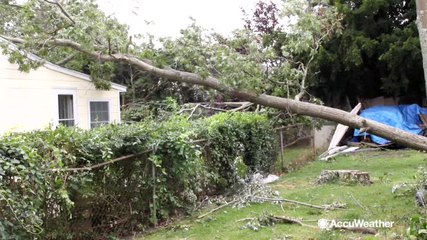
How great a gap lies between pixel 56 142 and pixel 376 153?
34.8 feet

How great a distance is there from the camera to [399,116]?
48.8 ft

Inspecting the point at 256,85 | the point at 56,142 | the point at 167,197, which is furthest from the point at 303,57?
the point at 56,142

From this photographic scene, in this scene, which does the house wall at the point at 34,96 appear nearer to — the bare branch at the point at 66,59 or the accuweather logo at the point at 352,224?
the bare branch at the point at 66,59

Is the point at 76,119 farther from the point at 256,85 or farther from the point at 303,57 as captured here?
the point at 303,57

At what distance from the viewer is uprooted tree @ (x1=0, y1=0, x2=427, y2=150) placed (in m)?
7.49

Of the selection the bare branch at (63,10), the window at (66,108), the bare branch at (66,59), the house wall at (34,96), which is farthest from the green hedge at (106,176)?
the window at (66,108)

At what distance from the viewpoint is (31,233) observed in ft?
13.6

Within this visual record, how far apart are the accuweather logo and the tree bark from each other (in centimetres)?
219

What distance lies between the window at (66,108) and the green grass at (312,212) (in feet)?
18.0

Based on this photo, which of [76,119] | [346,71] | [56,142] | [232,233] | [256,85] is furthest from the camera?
[346,71]

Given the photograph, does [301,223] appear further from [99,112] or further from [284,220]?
[99,112]

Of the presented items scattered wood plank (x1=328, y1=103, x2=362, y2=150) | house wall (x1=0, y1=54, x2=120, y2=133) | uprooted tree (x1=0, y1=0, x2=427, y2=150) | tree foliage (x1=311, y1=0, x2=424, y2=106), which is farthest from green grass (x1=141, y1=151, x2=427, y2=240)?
tree foliage (x1=311, y1=0, x2=424, y2=106)

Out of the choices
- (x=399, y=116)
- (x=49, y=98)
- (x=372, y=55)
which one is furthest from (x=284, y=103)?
(x=399, y=116)

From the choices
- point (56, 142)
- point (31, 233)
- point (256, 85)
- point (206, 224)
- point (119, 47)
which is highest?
point (119, 47)
